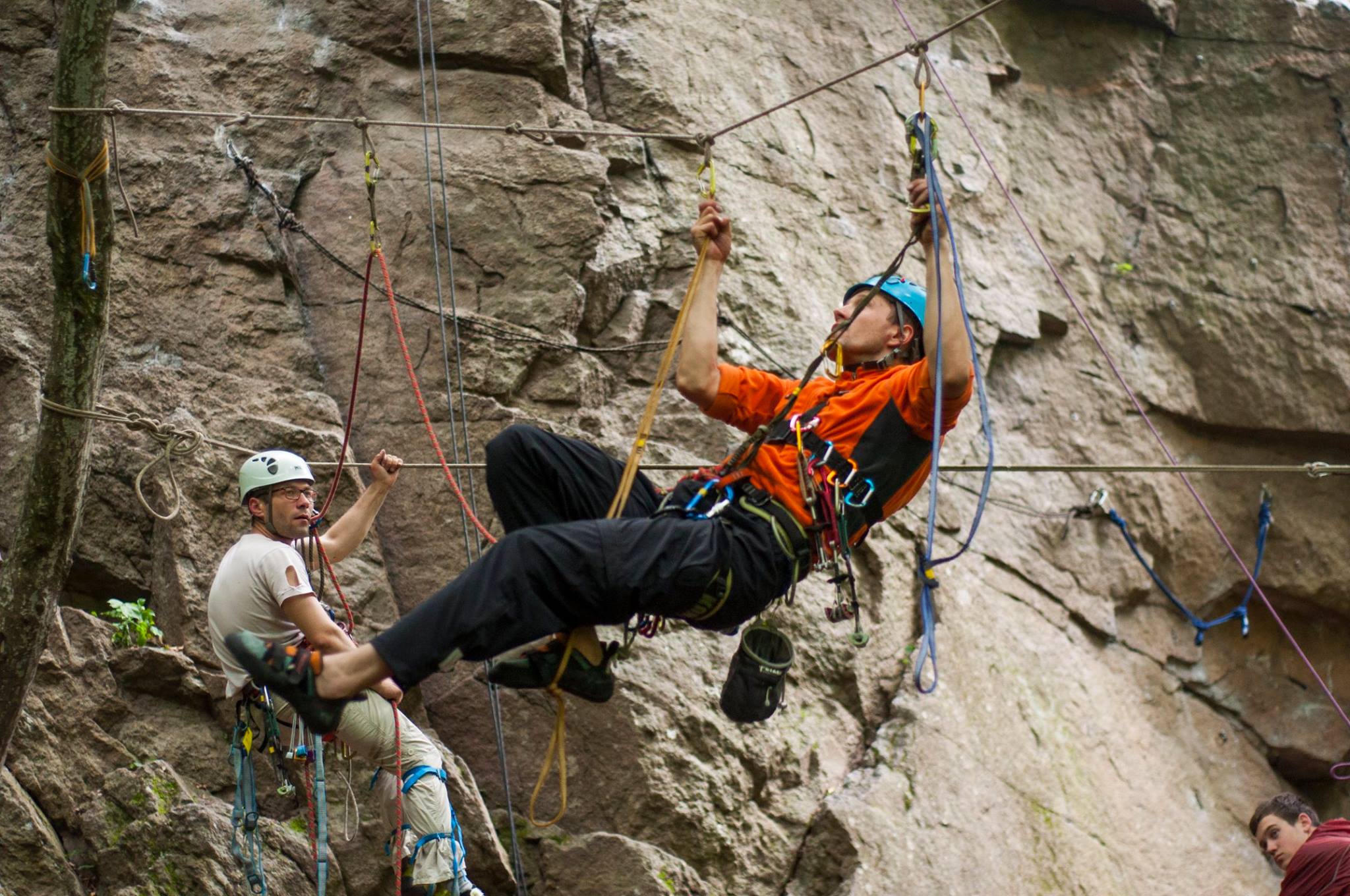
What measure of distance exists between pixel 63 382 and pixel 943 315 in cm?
285

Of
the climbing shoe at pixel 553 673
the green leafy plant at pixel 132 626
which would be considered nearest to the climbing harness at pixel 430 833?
the climbing shoe at pixel 553 673

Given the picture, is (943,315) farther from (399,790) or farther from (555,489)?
(399,790)

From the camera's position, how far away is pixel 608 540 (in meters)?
3.79

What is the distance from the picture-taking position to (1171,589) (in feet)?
29.7

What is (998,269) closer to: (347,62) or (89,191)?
(347,62)

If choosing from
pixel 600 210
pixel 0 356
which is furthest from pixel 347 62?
pixel 0 356

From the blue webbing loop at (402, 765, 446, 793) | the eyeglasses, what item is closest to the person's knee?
the eyeglasses

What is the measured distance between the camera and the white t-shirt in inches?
190

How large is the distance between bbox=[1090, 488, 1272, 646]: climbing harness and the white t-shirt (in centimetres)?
536

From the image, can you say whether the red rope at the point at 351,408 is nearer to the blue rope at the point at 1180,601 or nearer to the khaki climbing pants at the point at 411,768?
the khaki climbing pants at the point at 411,768

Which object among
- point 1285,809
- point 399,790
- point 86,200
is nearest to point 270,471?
point 86,200

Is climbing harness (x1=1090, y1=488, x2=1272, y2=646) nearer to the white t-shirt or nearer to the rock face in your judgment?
the rock face

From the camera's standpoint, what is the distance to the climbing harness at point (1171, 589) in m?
8.70

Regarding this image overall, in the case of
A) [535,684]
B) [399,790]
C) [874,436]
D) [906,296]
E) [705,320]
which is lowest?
[399,790]
